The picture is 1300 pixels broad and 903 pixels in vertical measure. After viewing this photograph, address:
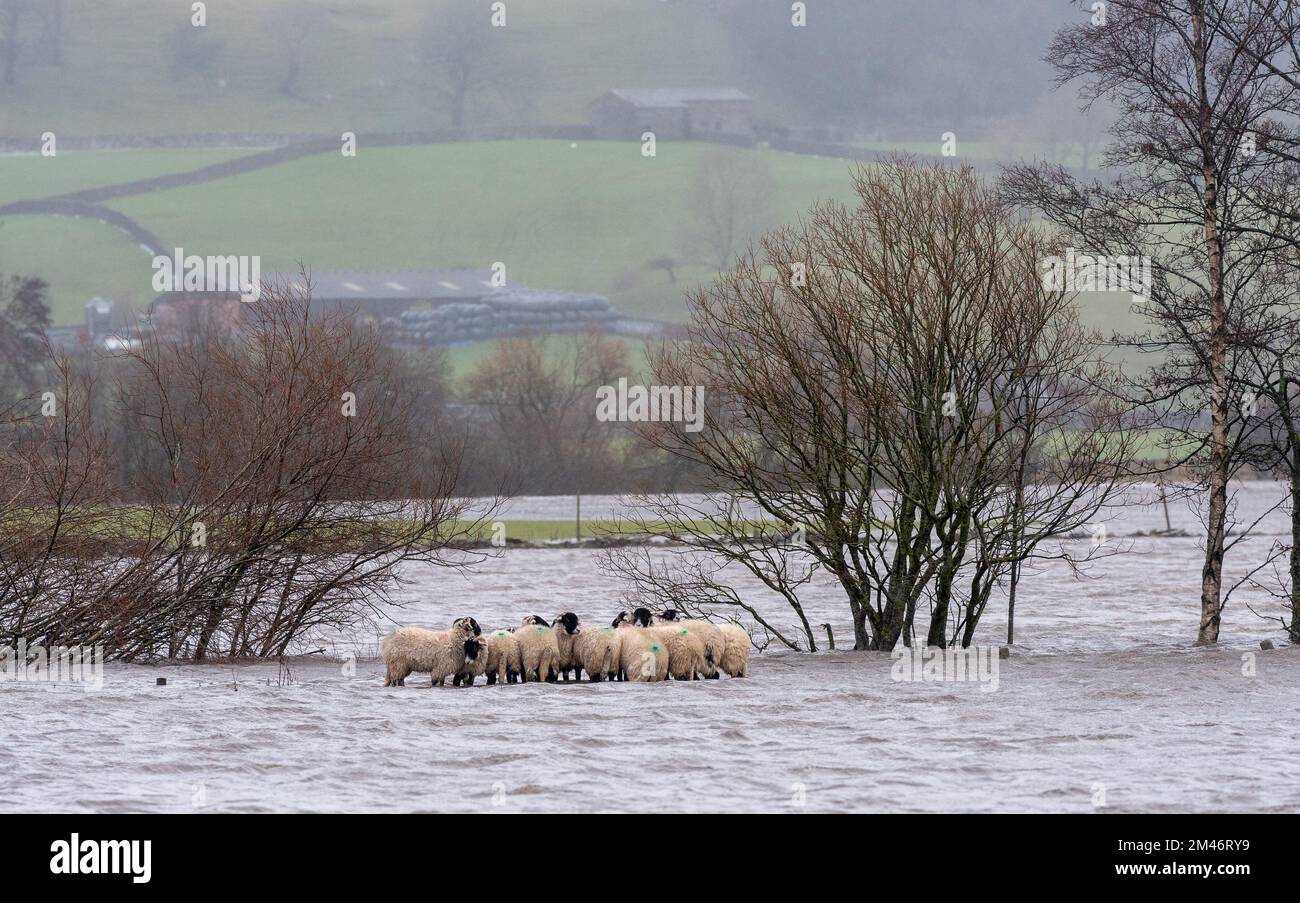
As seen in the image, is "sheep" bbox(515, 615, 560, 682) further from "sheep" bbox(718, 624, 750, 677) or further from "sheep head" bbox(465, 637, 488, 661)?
"sheep" bbox(718, 624, 750, 677)

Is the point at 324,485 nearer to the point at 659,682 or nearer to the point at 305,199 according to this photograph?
the point at 659,682

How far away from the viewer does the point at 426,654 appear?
20969mm

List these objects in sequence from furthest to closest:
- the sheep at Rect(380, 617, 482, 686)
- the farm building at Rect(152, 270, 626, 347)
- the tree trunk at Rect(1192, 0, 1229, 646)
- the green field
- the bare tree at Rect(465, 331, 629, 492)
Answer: the green field
the farm building at Rect(152, 270, 626, 347)
the bare tree at Rect(465, 331, 629, 492)
the tree trunk at Rect(1192, 0, 1229, 646)
the sheep at Rect(380, 617, 482, 686)

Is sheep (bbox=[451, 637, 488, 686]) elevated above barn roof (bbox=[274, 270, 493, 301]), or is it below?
below

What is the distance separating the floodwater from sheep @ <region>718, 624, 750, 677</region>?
448 mm

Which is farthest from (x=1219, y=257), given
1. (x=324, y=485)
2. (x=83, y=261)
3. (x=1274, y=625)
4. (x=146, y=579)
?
(x=83, y=261)

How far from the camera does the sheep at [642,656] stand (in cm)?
2116

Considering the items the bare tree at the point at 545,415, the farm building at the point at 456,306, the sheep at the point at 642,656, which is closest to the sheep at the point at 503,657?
the sheep at the point at 642,656

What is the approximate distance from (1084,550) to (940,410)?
36.1m

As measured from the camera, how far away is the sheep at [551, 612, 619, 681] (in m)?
21.4

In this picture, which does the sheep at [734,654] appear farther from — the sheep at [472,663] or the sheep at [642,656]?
the sheep at [472,663]

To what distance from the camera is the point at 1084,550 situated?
58.8 metres

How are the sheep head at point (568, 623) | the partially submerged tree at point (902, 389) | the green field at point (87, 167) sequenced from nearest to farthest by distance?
the sheep head at point (568, 623), the partially submerged tree at point (902, 389), the green field at point (87, 167)

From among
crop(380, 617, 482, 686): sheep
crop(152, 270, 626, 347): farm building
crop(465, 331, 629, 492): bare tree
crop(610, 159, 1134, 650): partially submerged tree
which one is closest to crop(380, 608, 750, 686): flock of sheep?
crop(380, 617, 482, 686): sheep
